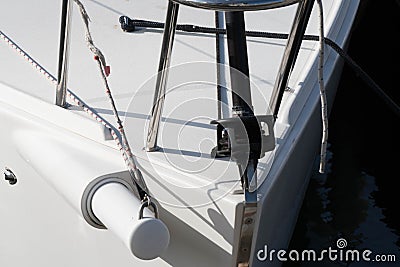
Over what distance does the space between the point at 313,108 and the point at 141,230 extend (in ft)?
2.15

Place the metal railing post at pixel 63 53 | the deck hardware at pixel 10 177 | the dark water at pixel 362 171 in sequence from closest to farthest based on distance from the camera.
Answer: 1. the metal railing post at pixel 63 53
2. the deck hardware at pixel 10 177
3. the dark water at pixel 362 171

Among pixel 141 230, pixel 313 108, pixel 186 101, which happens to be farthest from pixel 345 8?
pixel 141 230

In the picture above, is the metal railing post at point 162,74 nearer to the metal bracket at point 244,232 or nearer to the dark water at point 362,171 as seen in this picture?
the metal bracket at point 244,232

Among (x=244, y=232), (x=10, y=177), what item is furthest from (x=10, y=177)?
(x=244, y=232)

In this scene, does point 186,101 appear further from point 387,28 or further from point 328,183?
point 387,28

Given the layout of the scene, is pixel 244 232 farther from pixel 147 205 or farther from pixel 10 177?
pixel 10 177

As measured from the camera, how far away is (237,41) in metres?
1.23

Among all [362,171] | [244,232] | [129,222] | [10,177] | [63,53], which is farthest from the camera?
[362,171]

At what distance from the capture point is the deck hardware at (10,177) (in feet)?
5.39

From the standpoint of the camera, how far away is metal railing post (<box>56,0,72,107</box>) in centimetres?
147

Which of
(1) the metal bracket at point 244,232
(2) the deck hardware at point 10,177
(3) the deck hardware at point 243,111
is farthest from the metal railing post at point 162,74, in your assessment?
(2) the deck hardware at point 10,177

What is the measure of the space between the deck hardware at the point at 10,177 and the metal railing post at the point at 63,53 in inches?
8.7

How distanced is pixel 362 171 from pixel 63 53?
5.30ft

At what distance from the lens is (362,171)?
2.77 meters
